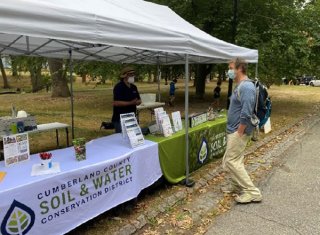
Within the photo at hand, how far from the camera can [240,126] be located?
179 inches

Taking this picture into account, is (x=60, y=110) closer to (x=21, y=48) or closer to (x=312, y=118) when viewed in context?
(x=21, y=48)

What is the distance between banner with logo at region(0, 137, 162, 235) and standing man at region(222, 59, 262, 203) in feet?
3.73

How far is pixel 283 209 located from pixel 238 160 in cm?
90

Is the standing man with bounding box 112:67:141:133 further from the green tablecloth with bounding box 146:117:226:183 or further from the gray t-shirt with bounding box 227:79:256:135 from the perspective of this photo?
A: the gray t-shirt with bounding box 227:79:256:135

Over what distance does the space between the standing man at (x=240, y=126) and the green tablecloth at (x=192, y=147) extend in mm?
882

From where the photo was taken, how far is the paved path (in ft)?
13.4

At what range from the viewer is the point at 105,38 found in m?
3.63

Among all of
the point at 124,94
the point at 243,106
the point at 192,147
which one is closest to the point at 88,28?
the point at 243,106

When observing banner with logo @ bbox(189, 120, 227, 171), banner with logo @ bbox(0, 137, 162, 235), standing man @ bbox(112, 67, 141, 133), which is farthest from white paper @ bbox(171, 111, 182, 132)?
banner with logo @ bbox(0, 137, 162, 235)

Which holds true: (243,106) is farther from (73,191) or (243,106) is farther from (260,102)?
(73,191)

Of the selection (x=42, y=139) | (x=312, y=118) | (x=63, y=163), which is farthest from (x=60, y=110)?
(x=63, y=163)

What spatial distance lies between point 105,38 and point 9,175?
1.75 metres

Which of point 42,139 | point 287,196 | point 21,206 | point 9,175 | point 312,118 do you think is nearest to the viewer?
point 21,206

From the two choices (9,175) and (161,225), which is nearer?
(9,175)
